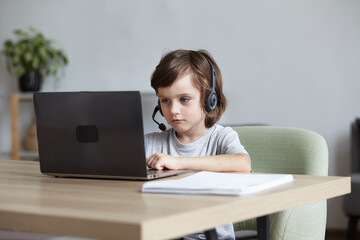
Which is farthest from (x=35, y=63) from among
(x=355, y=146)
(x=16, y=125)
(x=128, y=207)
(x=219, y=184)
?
(x=128, y=207)

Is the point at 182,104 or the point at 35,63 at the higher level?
the point at 35,63

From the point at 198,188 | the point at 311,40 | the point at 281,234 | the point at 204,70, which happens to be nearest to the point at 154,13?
the point at 311,40

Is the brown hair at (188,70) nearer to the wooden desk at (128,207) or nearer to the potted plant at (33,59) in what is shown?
the wooden desk at (128,207)

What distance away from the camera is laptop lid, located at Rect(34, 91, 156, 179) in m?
1.21

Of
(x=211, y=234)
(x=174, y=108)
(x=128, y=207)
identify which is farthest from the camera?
(x=174, y=108)

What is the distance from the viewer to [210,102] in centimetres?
171

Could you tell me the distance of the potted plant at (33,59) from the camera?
14.9ft

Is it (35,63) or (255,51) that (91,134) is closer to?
(255,51)

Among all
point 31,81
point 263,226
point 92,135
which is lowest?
point 263,226

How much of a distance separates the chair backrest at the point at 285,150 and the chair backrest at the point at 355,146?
187 centimetres

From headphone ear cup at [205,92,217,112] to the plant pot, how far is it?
308cm

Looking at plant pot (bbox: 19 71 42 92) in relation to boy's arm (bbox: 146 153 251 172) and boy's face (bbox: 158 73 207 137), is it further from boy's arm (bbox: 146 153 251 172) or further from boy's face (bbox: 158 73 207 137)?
boy's arm (bbox: 146 153 251 172)

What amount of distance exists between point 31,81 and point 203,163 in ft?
11.0

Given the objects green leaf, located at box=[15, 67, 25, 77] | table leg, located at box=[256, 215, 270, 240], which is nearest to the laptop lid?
table leg, located at box=[256, 215, 270, 240]
